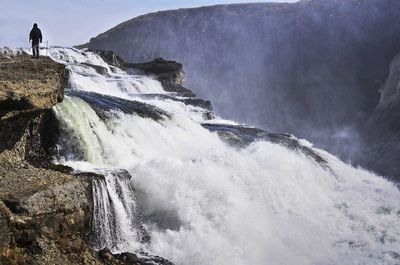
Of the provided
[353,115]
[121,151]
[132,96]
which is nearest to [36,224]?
[121,151]

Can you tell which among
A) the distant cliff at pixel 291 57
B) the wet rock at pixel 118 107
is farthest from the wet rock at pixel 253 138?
the distant cliff at pixel 291 57

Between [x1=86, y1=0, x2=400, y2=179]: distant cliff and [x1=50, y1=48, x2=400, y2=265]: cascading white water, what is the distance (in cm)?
2442

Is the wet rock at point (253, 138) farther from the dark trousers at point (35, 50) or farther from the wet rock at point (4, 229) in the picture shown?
the wet rock at point (4, 229)

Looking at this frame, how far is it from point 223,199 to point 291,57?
4776cm

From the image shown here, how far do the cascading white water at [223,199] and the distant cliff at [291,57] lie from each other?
80.1ft

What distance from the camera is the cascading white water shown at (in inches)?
533

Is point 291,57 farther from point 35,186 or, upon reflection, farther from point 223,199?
point 35,186

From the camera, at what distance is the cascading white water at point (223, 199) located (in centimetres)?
1355

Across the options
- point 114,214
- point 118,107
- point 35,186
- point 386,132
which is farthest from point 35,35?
point 386,132

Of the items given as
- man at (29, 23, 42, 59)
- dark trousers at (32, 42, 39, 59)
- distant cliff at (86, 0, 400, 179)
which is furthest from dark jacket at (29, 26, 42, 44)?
distant cliff at (86, 0, 400, 179)

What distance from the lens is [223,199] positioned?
15.0 metres

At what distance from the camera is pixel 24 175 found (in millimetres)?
11031

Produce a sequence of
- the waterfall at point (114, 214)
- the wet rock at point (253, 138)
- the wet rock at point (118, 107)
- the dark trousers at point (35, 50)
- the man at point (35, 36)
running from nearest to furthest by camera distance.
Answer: the waterfall at point (114, 214), the wet rock at point (118, 107), the man at point (35, 36), the dark trousers at point (35, 50), the wet rock at point (253, 138)

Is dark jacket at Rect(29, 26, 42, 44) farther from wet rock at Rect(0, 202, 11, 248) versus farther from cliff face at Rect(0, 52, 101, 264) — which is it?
wet rock at Rect(0, 202, 11, 248)
